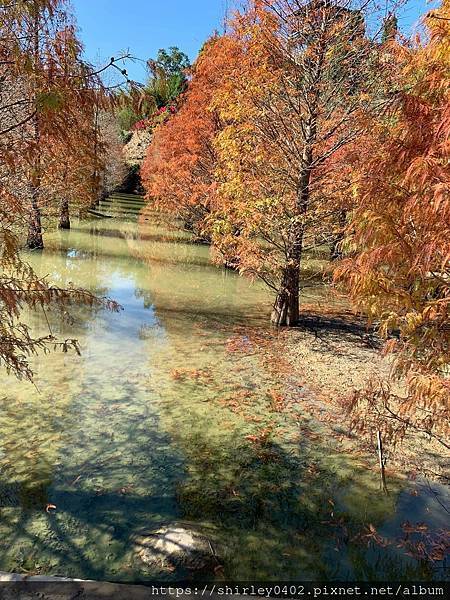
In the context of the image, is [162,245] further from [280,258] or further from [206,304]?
[280,258]

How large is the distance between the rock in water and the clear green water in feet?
0.30

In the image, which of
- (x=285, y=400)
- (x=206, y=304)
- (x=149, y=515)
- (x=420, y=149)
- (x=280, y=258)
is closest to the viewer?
(x=420, y=149)

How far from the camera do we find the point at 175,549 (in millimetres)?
3613

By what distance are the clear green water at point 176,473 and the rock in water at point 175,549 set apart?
0.30 feet

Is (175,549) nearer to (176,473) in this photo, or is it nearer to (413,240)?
(176,473)

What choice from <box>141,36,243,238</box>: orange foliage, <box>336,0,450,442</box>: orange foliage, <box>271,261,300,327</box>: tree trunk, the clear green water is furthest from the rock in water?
<box>141,36,243,238</box>: orange foliage

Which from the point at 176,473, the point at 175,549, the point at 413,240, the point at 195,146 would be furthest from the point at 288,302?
A: the point at 195,146

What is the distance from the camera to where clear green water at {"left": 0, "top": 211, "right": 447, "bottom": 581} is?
12.1ft

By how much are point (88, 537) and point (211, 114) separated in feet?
54.0

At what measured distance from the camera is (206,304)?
1200 cm

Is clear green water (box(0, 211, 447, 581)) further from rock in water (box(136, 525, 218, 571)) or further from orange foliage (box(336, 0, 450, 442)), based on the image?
orange foliage (box(336, 0, 450, 442))

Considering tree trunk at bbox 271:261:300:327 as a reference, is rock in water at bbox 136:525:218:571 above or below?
below

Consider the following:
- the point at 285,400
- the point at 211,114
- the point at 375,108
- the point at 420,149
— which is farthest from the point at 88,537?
the point at 211,114

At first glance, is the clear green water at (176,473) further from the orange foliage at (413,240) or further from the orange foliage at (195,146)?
the orange foliage at (195,146)
